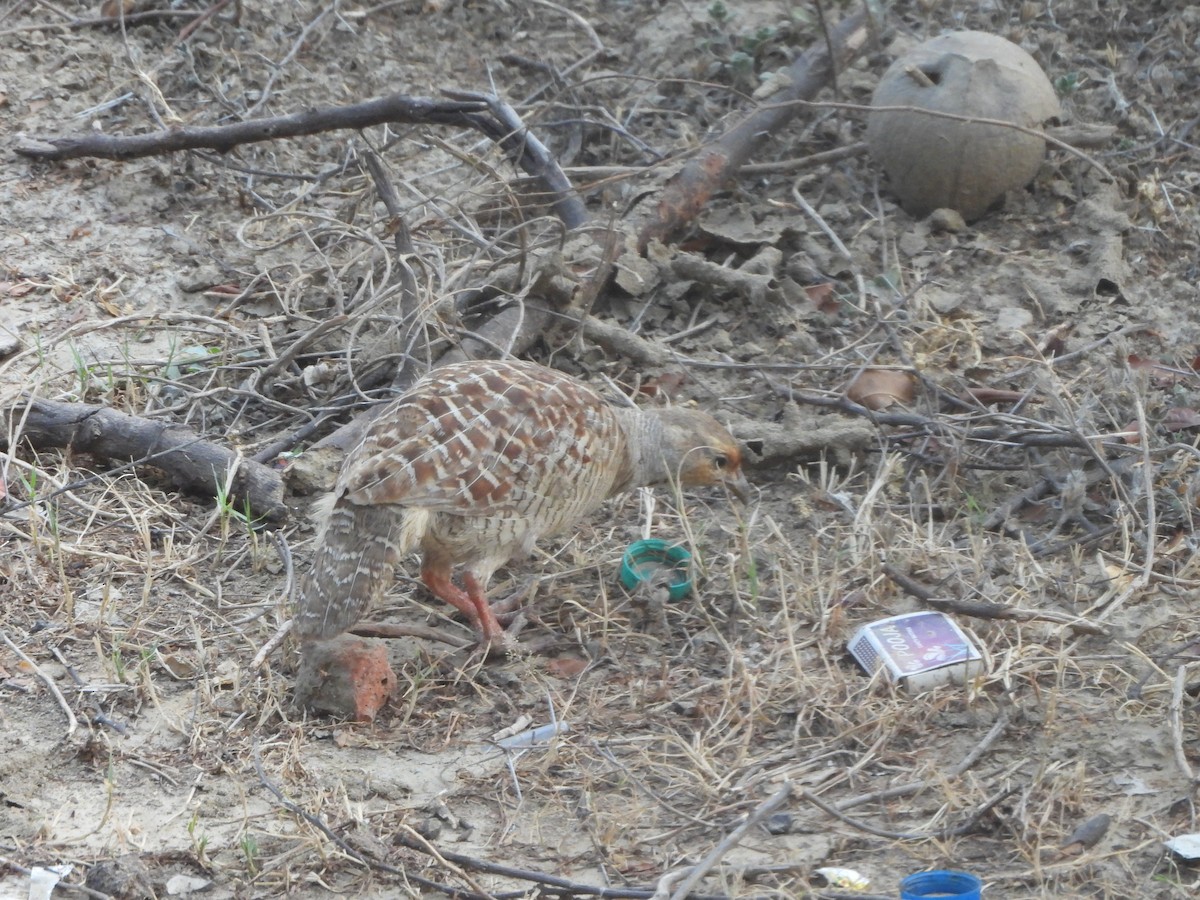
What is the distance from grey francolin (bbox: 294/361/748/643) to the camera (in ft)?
15.4

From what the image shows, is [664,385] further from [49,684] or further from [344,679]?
[49,684]

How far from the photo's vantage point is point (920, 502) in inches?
223

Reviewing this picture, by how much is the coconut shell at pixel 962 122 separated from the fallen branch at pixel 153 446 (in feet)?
11.6

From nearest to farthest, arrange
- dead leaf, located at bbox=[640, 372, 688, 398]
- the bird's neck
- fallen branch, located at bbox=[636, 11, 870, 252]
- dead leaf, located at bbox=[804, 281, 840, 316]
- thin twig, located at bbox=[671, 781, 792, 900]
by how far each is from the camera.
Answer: thin twig, located at bbox=[671, 781, 792, 900] < the bird's neck < dead leaf, located at bbox=[640, 372, 688, 398] < dead leaf, located at bbox=[804, 281, 840, 316] < fallen branch, located at bbox=[636, 11, 870, 252]

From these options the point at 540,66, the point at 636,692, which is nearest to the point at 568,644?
the point at 636,692

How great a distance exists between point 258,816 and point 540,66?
226 inches

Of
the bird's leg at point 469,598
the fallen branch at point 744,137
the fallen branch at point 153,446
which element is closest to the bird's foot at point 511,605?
the bird's leg at point 469,598

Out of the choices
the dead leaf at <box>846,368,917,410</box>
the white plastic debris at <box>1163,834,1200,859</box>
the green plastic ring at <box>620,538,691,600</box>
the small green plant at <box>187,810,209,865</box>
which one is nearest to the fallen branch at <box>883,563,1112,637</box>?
the green plastic ring at <box>620,538,691,600</box>

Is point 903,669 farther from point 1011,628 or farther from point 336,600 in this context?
point 336,600

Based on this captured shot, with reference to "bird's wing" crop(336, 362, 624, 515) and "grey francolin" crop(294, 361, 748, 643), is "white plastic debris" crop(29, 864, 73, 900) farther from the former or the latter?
"bird's wing" crop(336, 362, 624, 515)

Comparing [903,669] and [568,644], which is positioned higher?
[903,669]

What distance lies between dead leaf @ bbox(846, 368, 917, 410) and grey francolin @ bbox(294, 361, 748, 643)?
89cm

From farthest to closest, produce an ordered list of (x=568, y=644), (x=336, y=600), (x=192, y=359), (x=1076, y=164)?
(x=1076, y=164) → (x=192, y=359) → (x=568, y=644) → (x=336, y=600)

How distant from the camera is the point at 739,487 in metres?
5.73
